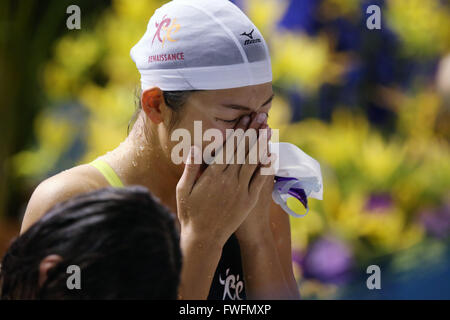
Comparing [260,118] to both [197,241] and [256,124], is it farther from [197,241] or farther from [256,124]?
[197,241]

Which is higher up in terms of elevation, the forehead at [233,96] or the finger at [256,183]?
the forehead at [233,96]

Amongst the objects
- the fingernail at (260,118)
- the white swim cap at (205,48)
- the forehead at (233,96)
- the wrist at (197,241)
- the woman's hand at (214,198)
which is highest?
the white swim cap at (205,48)

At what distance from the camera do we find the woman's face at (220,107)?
105 cm

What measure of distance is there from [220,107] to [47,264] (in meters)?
0.43

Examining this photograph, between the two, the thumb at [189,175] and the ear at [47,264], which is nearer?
the ear at [47,264]

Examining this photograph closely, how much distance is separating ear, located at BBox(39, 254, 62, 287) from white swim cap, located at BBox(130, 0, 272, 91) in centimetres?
40

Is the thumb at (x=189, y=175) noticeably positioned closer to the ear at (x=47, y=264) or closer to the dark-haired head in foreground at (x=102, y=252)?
the dark-haired head in foreground at (x=102, y=252)

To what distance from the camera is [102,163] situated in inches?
42.9

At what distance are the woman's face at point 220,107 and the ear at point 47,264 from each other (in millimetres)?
360

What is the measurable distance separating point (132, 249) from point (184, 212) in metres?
0.20

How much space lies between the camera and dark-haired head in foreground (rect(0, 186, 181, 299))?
2.67 ft

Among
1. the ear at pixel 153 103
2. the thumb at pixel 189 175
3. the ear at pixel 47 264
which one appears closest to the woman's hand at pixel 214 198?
the thumb at pixel 189 175

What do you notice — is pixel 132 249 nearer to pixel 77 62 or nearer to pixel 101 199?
pixel 101 199
